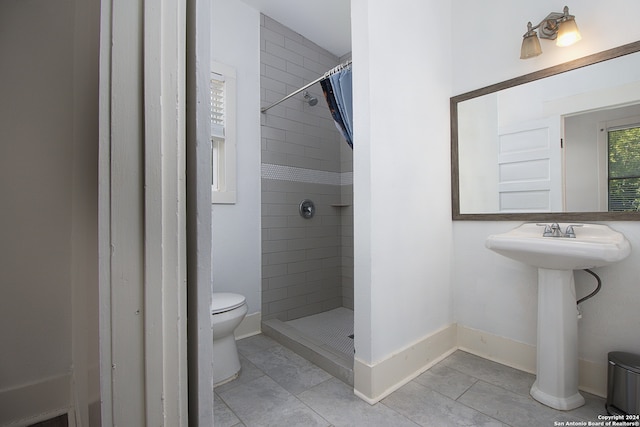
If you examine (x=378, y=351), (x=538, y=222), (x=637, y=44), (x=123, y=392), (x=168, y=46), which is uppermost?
(x=637, y=44)

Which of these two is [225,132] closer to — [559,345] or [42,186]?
[42,186]

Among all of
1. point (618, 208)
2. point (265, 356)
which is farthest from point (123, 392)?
point (618, 208)

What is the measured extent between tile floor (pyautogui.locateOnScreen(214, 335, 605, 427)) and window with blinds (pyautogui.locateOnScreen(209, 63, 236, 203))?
4.33 ft

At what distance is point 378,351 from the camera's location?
1566mm

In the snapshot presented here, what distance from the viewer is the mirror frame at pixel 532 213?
1.50 meters

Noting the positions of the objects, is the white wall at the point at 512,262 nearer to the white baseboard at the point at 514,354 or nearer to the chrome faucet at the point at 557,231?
the white baseboard at the point at 514,354

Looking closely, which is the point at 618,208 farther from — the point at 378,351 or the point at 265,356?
the point at 265,356

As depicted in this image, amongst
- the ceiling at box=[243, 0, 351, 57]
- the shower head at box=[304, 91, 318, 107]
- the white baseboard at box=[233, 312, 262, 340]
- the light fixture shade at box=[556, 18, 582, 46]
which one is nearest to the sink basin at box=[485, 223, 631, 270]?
the light fixture shade at box=[556, 18, 582, 46]

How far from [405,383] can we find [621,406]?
98cm

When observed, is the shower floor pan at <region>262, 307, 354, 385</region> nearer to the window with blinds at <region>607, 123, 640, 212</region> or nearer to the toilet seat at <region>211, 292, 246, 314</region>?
the toilet seat at <region>211, 292, 246, 314</region>

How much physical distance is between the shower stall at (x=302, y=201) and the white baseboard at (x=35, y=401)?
51.6 inches

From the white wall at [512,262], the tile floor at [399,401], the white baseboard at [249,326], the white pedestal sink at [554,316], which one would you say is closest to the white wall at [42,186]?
the tile floor at [399,401]

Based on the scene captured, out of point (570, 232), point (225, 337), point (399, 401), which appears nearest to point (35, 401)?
point (225, 337)

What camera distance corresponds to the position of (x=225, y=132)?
7.54 feet
